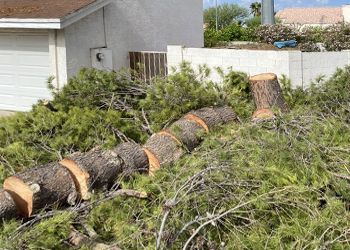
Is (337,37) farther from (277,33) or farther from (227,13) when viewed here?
(227,13)

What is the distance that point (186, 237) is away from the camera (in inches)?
194

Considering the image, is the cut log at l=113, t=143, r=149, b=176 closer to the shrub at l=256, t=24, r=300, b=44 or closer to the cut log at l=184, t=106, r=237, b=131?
the cut log at l=184, t=106, r=237, b=131

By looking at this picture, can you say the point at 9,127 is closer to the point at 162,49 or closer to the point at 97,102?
the point at 97,102

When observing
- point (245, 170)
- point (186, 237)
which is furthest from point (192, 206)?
point (245, 170)

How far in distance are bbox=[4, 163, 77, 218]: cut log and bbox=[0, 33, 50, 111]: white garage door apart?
841 centimetres

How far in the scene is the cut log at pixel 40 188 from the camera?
19.4ft

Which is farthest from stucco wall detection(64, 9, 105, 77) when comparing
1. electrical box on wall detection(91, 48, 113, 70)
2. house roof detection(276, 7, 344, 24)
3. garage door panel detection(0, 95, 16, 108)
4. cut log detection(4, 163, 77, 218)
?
house roof detection(276, 7, 344, 24)

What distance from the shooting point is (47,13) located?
13.6m

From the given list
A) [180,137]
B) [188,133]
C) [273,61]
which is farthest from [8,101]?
[180,137]

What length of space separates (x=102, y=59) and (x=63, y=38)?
1192 millimetres

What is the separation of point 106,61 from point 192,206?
32.0 feet

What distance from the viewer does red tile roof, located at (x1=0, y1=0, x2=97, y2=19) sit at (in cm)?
1345

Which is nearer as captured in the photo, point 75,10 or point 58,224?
point 58,224

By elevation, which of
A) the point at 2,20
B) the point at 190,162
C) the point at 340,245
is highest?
the point at 2,20
